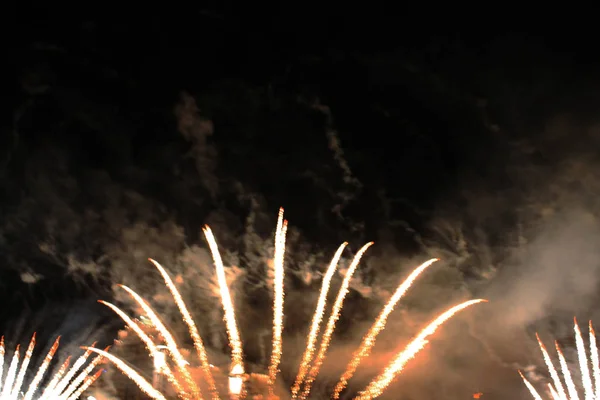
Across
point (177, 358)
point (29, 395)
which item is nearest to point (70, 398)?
point (29, 395)

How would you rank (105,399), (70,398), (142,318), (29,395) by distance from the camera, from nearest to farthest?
(29,395)
(70,398)
(142,318)
(105,399)

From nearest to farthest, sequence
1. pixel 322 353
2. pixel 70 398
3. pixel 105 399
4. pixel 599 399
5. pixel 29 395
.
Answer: pixel 599 399 → pixel 322 353 → pixel 29 395 → pixel 70 398 → pixel 105 399

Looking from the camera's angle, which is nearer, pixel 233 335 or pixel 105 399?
pixel 233 335

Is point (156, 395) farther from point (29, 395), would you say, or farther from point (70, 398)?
point (70, 398)

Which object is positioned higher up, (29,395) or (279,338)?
(279,338)

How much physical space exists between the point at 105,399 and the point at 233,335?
1034 inches

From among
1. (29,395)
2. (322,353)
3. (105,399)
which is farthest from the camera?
(105,399)

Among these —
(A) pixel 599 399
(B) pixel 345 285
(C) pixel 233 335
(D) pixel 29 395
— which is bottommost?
(D) pixel 29 395

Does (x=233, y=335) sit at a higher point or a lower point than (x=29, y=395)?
higher

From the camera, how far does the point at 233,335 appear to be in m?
17.2

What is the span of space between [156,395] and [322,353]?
6649 millimetres

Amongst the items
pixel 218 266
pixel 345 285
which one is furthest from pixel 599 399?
pixel 218 266

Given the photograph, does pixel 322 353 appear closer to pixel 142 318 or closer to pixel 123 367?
pixel 123 367

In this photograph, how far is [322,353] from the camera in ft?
54.7
